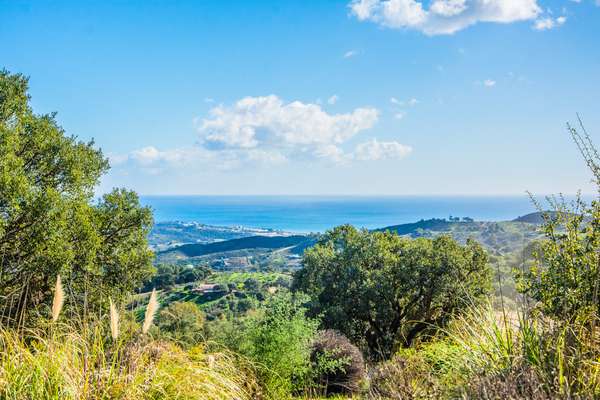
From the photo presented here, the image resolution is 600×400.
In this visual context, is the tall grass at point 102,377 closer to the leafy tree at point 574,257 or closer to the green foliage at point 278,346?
the leafy tree at point 574,257

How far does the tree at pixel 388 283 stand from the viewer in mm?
16219

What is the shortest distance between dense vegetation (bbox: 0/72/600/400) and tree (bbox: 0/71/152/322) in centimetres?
4

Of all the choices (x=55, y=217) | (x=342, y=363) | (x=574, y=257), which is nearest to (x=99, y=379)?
(x=574, y=257)

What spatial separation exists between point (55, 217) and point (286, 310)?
18.3 feet

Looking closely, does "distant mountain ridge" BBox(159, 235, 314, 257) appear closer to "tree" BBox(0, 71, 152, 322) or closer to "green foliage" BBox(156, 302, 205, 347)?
"green foliage" BBox(156, 302, 205, 347)

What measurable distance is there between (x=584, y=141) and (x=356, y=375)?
7.13 metres

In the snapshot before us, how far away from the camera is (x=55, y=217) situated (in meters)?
9.05

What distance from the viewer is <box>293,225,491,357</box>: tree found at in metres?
16.2

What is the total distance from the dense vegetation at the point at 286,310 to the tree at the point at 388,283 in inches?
2.8

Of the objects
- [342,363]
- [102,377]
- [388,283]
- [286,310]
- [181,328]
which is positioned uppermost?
[102,377]

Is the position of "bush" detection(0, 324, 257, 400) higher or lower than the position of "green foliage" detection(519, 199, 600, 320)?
lower

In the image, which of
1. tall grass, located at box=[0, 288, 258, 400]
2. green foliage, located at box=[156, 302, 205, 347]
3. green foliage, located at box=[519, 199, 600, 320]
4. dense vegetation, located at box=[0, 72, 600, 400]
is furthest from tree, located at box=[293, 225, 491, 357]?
tall grass, located at box=[0, 288, 258, 400]

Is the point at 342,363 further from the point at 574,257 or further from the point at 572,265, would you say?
the point at 572,265

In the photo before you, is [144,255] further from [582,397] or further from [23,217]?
[582,397]
